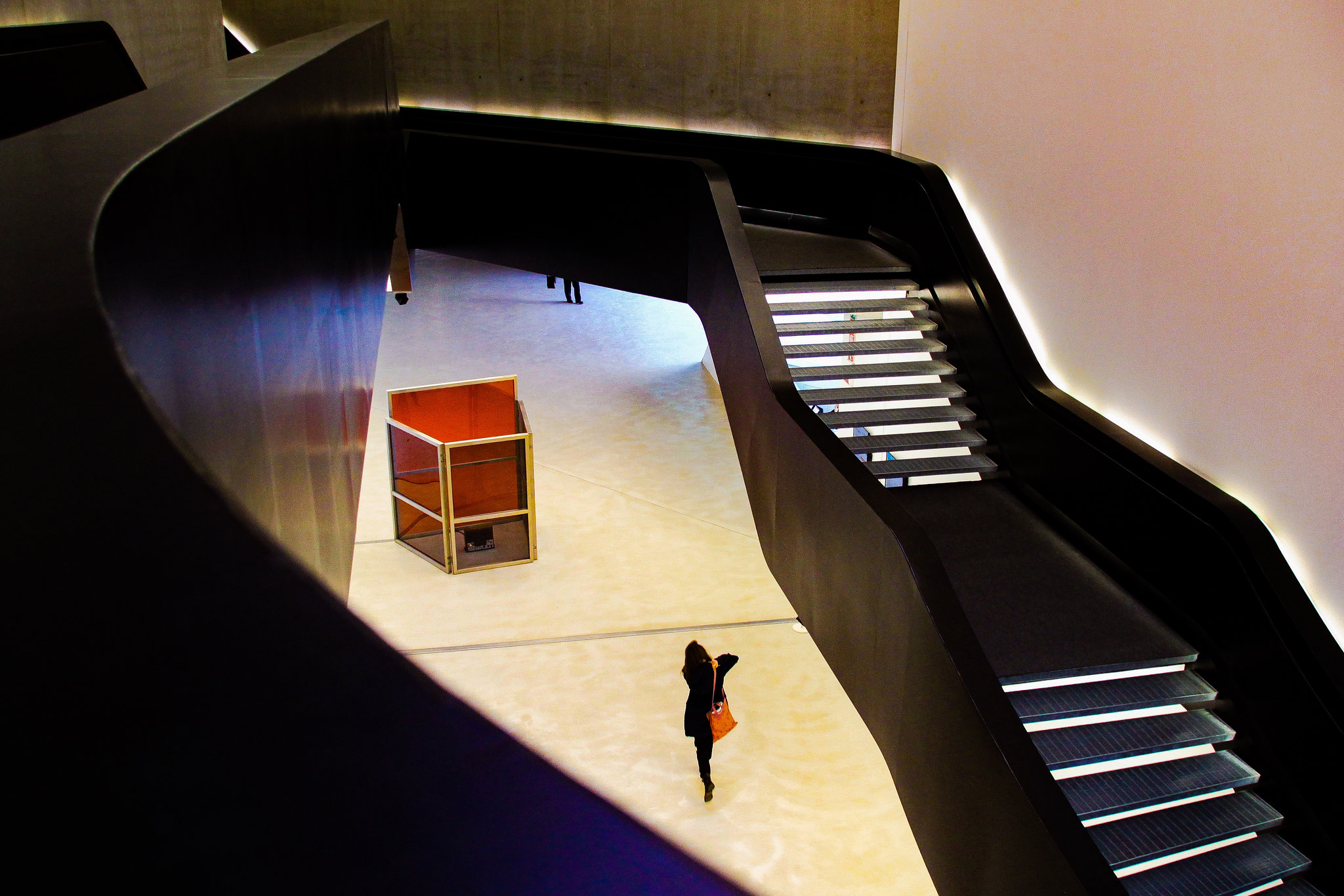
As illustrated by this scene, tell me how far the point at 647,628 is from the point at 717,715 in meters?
3.26

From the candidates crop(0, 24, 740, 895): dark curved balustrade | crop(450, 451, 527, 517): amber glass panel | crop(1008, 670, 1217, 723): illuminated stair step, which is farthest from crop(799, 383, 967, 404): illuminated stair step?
crop(0, 24, 740, 895): dark curved balustrade

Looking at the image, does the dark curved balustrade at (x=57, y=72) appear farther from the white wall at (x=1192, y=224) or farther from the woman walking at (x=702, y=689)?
the white wall at (x=1192, y=224)

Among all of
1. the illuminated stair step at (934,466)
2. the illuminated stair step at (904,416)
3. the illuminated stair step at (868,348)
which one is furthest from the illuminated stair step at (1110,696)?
the illuminated stair step at (868,348)

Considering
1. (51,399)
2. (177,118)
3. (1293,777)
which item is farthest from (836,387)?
(51,399)

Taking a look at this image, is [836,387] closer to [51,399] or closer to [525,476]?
[525,476]

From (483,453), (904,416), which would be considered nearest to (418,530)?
(483,453)

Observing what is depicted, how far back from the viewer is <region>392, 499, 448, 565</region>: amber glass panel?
12.8 metres

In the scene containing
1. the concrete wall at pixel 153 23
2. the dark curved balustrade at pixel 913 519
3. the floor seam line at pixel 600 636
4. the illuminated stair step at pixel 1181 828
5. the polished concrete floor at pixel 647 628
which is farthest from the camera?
the floor seam line at pixel 600 636

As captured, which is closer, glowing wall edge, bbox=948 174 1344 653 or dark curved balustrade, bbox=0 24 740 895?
dark curved balustrade, bbox=0 24 740 895

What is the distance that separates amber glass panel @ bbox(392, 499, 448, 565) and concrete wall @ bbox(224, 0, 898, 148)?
5.85 metres

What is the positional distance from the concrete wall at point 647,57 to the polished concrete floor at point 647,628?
4.94 meters

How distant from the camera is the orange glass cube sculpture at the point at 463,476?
1232 centimetres

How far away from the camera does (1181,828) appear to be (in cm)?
568

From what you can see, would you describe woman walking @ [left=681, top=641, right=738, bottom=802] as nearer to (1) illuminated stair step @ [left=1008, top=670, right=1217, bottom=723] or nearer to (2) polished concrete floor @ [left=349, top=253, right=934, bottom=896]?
(2) polished concrete floor @ [left=349, top=253, right=934, bottom=896]
